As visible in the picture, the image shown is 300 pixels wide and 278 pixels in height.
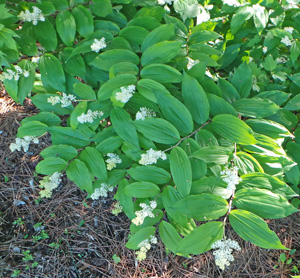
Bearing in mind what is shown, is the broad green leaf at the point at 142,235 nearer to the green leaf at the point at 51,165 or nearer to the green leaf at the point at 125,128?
the green leaf at the point at 125,128

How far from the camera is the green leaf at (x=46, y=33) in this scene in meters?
2.03

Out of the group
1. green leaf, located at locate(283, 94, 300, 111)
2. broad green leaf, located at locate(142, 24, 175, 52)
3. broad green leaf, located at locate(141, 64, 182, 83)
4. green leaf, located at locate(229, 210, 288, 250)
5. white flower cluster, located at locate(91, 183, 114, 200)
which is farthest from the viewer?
green leaf, located at locate(283, 94, 300, 111)

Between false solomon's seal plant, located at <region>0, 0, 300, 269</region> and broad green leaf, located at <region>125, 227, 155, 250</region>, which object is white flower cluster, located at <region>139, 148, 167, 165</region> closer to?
false solomon's seal plant, located at <region>0, 0, 300, 269</region>

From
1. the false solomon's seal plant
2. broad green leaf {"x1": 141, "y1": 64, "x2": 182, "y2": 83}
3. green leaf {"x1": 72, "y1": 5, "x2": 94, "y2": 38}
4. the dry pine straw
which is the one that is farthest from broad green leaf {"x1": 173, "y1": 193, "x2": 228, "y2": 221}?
the dry pine straw

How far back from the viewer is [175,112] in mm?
1781

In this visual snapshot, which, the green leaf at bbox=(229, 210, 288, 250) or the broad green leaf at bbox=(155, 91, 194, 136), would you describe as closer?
Result: the green leaf at bbox=(229, 210, 288, 250)

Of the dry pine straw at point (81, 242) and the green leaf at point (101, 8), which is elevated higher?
the green leaf at point (101, 8)

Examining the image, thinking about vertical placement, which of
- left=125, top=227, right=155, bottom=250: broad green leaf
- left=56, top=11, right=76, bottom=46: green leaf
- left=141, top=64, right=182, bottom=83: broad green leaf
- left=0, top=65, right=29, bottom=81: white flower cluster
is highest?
left=56, top=11, right=76, bottom=46: green leaf

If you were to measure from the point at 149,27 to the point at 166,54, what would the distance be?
384 mm

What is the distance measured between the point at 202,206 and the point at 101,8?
1.52m

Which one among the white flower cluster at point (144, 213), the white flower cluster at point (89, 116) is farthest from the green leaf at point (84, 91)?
the white flower cluster at point (144, 213)

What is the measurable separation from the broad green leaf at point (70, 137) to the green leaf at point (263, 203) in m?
1.13

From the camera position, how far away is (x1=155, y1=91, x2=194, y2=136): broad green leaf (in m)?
1.75

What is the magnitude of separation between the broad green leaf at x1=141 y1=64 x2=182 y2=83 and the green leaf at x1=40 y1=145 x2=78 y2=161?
74 centimetres
